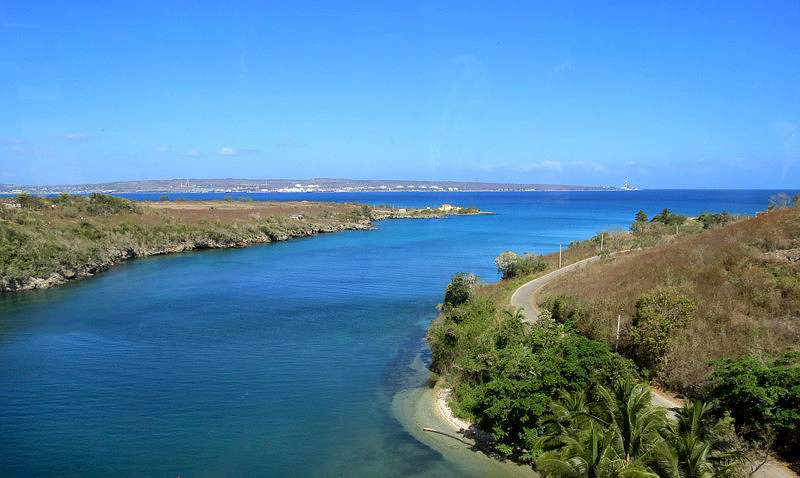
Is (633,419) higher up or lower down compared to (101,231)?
lower down

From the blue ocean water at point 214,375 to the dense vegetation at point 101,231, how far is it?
13.4ft

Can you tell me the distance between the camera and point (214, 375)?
2588cm

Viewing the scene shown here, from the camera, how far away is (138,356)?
2866 centimetres

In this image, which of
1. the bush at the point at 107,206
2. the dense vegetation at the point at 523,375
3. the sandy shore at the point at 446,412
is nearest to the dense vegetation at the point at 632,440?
the dense vegetation at the point at 523,375

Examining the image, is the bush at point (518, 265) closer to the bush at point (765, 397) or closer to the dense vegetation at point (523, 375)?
the dense vegetation at point (523, 375)

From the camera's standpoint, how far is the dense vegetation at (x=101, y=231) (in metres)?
51.3

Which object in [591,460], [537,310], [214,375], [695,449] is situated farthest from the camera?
[537,310]

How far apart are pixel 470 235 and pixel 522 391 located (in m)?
88.1

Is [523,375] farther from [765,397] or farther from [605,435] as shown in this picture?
[765,397]

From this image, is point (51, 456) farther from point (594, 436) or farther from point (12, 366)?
point (594, 436)

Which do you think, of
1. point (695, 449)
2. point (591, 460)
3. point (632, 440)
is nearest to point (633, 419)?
point (632, 440)

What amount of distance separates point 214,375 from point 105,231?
55.7 m

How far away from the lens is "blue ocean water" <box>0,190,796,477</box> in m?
18.4

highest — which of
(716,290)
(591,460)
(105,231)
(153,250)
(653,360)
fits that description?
(716,290)
